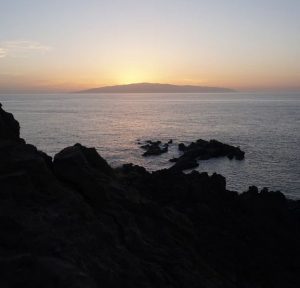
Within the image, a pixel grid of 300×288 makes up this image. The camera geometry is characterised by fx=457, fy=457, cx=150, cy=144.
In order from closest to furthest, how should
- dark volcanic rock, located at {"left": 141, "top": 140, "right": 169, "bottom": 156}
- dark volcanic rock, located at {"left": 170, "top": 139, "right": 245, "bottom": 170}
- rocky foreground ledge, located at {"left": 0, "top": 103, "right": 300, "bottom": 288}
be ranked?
rocky foreground ledge, located at {"left": 0, "top": 103, "right": 300, "bottom": 288} → dark volcanic rock, located at {"left": 170, "top": 139, "right": 245, "bottom": 170} → dark volcanic rock, located at {"left": 141, "top": 140, "right": 169, "bottom": 156}

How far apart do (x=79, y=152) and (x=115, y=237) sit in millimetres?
4643

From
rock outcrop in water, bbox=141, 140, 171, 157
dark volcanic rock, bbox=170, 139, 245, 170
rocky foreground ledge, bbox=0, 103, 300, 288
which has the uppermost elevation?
rocky foreground ledge, bbox=0, 103, 300, 288

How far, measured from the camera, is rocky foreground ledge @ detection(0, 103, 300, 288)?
13172mm

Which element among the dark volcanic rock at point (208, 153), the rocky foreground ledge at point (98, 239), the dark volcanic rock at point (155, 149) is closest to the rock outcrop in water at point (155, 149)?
the dark volcanic rock at point (155, 149)

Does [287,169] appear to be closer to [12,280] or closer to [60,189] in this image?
[60,189]

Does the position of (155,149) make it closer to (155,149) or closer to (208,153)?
(155,149)

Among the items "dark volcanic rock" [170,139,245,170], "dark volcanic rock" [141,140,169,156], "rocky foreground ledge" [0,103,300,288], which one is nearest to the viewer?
"rocky foreground ledge" [0,103,300,288]

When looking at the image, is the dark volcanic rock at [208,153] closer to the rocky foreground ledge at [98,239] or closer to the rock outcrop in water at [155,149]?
the rock outcrop in water at [155,149]

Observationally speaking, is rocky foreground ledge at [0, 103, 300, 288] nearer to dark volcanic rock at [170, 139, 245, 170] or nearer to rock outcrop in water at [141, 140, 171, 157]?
dark volcanic rock at [170, 139, 245, 170]

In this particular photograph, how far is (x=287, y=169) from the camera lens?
213 ft

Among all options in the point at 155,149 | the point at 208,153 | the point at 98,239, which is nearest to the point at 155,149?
the point at 155,149

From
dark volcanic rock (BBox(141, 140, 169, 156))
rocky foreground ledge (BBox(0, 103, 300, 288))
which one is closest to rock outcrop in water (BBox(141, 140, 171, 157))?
dark volcanic rock (BBox(141, 140, 169, 156))

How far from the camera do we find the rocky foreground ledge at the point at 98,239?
1317 cm

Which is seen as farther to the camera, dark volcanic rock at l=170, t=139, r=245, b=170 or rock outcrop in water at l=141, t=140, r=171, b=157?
rock outcrop in water at l=141, t=140, r=171, b=157
